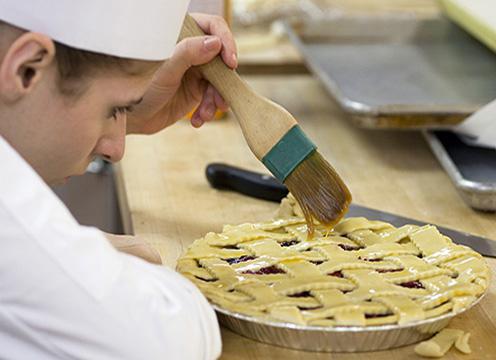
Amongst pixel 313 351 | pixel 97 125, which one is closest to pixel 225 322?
pixel 313 351

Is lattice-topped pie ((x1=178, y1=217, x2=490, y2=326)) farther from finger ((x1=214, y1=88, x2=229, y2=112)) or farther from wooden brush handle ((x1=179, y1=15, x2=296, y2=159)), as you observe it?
finger ((x1=214, y1=88, x2=229, y2=112))

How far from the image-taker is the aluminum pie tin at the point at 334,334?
981 mm

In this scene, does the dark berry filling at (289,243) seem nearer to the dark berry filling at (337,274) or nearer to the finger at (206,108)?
the dark berry filling at (337,274)

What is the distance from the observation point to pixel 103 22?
97 cm

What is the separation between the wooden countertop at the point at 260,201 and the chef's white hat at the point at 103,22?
302 mm

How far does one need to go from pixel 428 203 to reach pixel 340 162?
0.21 m

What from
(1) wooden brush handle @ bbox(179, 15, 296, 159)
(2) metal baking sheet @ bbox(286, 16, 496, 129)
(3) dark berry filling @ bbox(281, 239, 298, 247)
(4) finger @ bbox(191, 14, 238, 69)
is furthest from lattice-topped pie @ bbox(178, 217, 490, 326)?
(2) metal baking sheet @ bbox(286, 16, 496, 129)

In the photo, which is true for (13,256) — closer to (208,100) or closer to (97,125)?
(97,125)

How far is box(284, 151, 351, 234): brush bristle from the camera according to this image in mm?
1177

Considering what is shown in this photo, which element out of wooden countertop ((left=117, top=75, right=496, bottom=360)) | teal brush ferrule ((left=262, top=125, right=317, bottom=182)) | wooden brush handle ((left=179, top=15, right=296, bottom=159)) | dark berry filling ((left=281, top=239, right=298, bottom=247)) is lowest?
wooden countertop ((left=117, top=75, right=496, bottom=360))

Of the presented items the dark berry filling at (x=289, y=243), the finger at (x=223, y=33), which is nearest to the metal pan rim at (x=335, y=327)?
the dark berry filling at (x=289, y=243)

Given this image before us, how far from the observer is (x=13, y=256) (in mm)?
888

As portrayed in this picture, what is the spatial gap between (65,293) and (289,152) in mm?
371

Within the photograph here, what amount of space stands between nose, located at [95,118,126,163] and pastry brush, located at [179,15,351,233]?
165 mm
